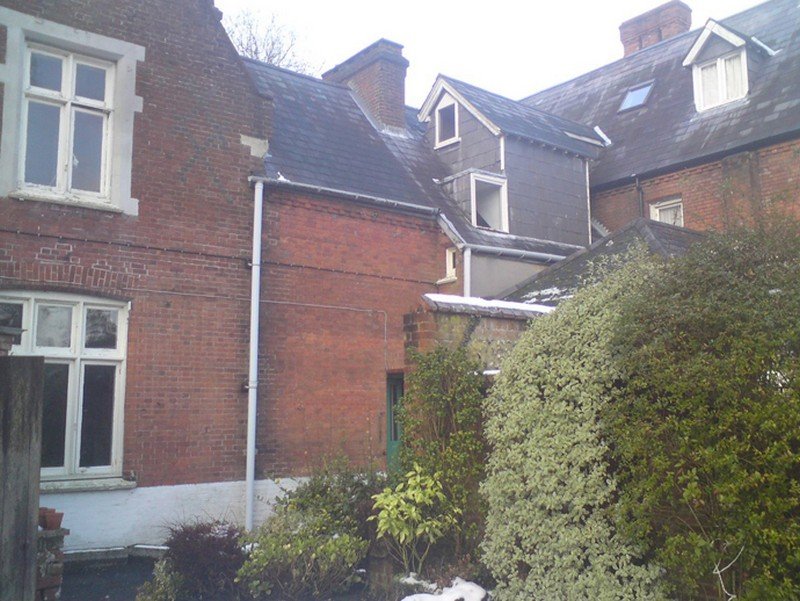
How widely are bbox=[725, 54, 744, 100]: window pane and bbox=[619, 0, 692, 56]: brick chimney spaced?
6.87 meters

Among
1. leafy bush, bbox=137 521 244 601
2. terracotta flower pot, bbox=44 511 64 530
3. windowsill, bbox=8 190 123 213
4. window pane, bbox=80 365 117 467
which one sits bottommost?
leafy bush, bbox=137 521 244 601

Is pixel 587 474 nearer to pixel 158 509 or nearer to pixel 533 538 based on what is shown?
pixel 533 538

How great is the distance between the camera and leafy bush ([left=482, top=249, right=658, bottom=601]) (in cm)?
509

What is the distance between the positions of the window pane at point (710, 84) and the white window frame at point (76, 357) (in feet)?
47.7

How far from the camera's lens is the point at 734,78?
57.2 feet

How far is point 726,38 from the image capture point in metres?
17.2

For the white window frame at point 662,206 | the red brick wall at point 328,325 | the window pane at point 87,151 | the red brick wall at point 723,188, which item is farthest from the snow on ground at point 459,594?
the white window frame at point 662,206

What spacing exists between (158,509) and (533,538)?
6358mm

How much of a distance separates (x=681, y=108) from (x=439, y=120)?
621 centimetres

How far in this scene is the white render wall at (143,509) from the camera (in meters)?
9.27

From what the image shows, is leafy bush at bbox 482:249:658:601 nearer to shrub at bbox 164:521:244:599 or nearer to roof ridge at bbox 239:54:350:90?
shrub at bbox 164:521:244:599

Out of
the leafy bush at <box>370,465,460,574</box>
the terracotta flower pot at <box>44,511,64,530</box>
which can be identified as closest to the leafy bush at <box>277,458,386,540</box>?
the leafy bush at <box>370,465,460,574</box>

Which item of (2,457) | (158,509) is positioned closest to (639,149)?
(158,509)

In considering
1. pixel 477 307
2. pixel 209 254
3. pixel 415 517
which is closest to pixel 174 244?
pixel 209 254
